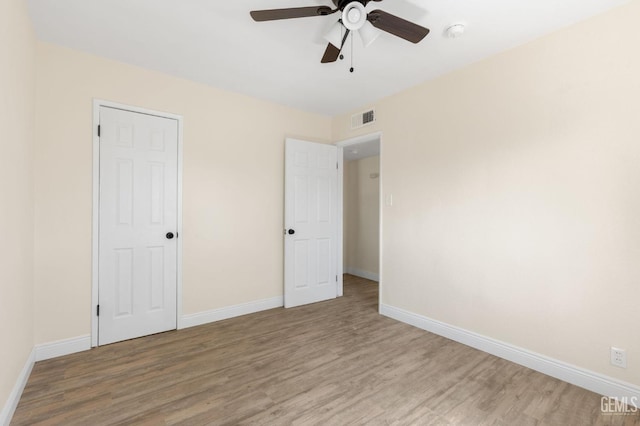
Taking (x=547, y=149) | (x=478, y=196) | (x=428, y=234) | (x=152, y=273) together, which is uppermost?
(x=547, y=149)

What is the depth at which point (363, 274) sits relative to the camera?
18.4 ft

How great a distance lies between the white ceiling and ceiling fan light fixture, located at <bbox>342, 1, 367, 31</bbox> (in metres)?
0.30

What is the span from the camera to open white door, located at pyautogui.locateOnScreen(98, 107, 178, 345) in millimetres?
2654

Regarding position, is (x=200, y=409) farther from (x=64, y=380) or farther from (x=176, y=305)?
(x=176, y=305)

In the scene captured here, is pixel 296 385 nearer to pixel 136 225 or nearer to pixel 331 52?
pixel 136 225

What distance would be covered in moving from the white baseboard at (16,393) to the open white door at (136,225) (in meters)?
0.46

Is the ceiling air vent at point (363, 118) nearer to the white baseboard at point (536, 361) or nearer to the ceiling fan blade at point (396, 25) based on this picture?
the ceiling fan blade at point (396, 25)

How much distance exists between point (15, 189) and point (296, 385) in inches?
88.5

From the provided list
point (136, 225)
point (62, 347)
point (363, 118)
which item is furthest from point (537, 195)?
point (62, 347)

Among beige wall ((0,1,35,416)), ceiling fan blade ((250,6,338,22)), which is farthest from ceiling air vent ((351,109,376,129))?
beige wall ((0,1,35,416))

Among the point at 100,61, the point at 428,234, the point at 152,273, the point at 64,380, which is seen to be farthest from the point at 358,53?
the point at 64,380

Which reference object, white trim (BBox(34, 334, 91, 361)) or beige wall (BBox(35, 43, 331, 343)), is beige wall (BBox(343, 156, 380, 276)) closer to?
beige wall (BBox(35, 43, 331, 343))

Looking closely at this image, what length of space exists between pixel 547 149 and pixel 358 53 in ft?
5.69

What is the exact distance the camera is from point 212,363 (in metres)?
2.35
